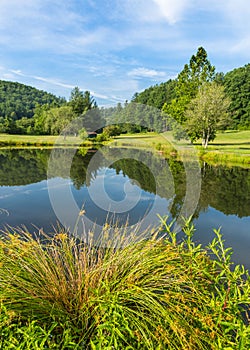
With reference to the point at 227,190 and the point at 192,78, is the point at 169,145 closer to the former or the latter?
the point at 192,78

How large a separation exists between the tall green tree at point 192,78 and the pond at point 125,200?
16.7 metres

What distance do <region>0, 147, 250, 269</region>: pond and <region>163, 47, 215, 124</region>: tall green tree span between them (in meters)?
16.7

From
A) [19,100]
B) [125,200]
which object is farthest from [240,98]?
[19,100]

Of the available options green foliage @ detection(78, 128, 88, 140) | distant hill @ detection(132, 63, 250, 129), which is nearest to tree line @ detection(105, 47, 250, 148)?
green foliage @ detection(78, 128, 88, 140)

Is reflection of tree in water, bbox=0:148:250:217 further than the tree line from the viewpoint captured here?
No

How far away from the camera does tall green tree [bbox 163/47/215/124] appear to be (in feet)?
94.2

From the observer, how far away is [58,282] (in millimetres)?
2119

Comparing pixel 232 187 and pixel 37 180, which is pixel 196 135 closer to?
pixel 232 187

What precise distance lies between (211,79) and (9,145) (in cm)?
2388

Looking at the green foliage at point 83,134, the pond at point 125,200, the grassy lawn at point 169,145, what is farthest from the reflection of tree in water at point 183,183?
the green foliage at point 83,134

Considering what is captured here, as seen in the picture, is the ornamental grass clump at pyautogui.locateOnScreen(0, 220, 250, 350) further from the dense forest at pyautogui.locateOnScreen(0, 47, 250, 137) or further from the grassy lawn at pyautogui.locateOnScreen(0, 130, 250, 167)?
the grassy lawn at pyautogui.locateOnScreen(0, 130, 250, 167)

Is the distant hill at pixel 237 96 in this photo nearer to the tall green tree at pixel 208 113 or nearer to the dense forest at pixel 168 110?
the dense forest at pixel 168 110

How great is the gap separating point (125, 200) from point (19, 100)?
71108 millimetres

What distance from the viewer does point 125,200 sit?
8742 mm
